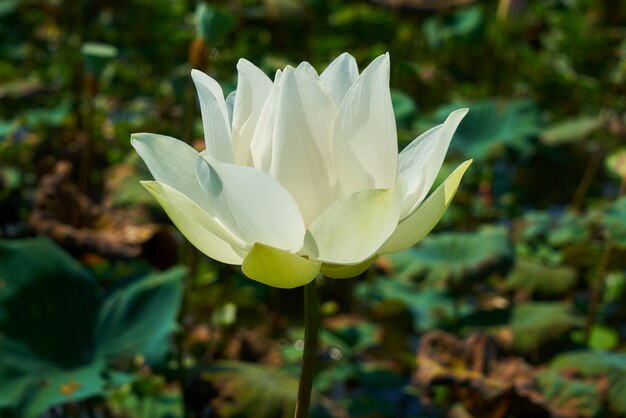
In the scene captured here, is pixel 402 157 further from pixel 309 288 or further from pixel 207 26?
pixel 207 26

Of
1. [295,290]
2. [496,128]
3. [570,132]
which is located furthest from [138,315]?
[570,132]

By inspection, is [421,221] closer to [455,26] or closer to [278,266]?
[278,266]

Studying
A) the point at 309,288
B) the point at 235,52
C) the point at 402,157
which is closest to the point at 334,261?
the point at 309,288

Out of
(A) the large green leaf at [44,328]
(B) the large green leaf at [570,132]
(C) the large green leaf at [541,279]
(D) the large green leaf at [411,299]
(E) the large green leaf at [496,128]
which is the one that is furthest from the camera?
(B) the large green leaf at [570,132]

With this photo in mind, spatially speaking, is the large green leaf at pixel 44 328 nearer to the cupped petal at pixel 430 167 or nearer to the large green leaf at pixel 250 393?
the large green leaf at pixel 250 393

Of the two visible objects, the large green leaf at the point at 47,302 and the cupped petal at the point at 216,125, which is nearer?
the cupped petal at the point at 216,125

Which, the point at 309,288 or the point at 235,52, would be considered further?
the point at 235,52

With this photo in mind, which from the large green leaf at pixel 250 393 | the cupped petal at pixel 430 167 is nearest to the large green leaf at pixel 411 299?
the large green leaf at pixel 250 393
